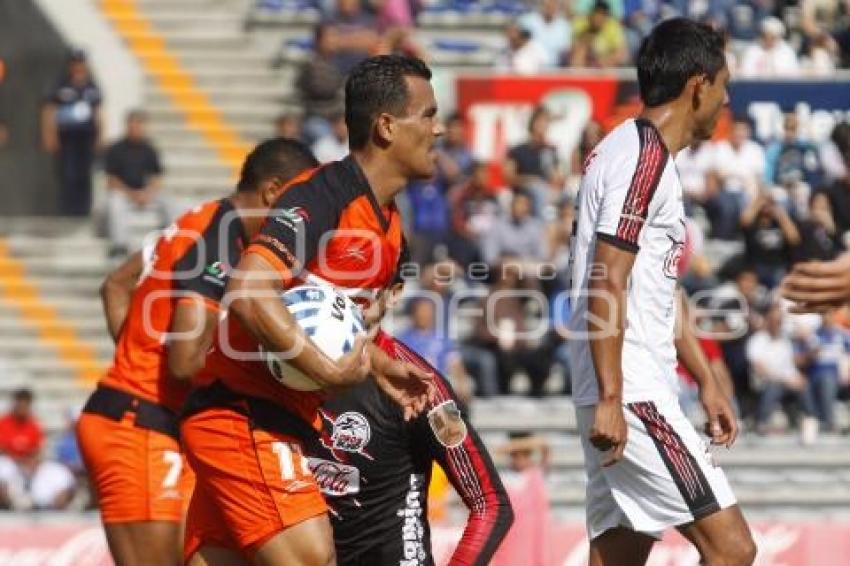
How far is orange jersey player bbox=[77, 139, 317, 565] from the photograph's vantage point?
341 inches

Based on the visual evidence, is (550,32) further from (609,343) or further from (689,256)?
(609,343)

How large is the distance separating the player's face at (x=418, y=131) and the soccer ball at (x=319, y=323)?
1.84 ft

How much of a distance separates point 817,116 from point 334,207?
12489 mm

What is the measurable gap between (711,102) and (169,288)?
245cm

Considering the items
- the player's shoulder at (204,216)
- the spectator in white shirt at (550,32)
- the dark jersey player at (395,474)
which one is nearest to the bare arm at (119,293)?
the player's shoulder at (204,216)

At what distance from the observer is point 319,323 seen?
7.03 m

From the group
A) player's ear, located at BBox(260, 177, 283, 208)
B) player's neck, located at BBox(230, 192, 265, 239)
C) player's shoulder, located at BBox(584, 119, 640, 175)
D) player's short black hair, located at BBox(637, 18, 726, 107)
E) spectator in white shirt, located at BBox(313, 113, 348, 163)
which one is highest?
player's short black hair, located at BBox(637, 18, 726, 107)

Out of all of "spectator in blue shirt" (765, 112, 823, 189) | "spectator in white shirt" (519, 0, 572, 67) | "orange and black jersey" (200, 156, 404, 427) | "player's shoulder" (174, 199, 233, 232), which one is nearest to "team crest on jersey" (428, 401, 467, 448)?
"orange and black jersey" (200, 156, 404, 427)

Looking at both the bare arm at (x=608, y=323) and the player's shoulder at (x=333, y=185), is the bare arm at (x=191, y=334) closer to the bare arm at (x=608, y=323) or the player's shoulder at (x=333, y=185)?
the player's shoulder at (x=333, y=185)

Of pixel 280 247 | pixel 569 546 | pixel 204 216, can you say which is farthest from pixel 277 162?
pixel 569 546

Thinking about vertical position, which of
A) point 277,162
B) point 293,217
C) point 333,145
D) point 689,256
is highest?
point 293,217

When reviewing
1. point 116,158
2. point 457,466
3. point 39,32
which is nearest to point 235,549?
point 457,466

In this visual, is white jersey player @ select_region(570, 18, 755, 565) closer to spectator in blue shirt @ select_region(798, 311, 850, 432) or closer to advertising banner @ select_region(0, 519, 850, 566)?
advertising banner @ select_region(0, 519, 850, 566)

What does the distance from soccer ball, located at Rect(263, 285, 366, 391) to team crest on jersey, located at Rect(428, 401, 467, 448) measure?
55 centimetres
